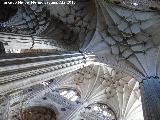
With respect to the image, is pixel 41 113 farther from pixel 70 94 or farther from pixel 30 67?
pixel 30 67

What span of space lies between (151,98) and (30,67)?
5294mm

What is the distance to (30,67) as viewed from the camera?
866cm

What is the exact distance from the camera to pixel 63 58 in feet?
36.9

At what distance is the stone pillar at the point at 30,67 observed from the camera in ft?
23.9

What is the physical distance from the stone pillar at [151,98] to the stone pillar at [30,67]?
2952 millimetres

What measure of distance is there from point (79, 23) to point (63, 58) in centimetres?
544

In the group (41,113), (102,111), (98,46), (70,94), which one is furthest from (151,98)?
(70,94)

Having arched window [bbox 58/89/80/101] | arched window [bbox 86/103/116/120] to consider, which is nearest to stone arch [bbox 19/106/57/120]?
arched window [bbox 58/89/80/101]

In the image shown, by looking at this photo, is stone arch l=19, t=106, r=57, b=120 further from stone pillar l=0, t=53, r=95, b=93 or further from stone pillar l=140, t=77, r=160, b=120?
stone pillar l=140, t=77, r=160, b=120

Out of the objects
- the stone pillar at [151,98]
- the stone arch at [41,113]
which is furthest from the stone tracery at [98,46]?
the stone arch at [41,113]

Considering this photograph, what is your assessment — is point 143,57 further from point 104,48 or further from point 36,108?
point 36,108

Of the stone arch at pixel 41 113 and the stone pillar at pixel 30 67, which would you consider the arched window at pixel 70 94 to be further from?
the stone pillar at pixel 30 67

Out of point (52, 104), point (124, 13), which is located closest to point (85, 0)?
point (124, 13)

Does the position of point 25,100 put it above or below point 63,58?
below
